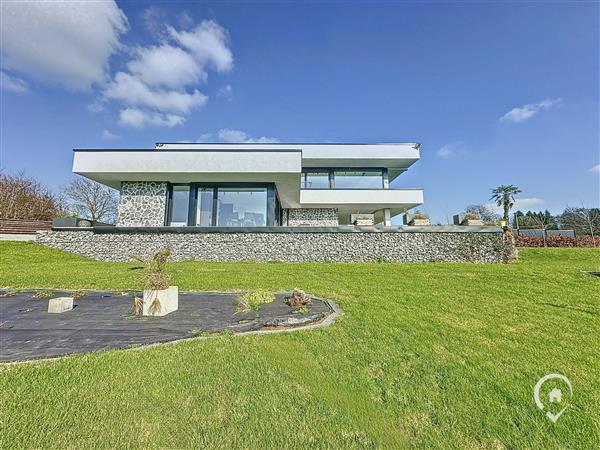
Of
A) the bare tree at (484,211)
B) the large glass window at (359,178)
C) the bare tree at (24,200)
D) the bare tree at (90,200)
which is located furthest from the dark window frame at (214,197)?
A: the bare tree at (484,211)

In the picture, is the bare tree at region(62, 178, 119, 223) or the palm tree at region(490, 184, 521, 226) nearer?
the bare tree at region(62, 178, 119, 223)

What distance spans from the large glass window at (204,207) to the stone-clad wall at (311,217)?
21.4ft

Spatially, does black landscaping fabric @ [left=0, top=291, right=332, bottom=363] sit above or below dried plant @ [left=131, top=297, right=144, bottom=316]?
below

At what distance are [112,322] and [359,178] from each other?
667 inches

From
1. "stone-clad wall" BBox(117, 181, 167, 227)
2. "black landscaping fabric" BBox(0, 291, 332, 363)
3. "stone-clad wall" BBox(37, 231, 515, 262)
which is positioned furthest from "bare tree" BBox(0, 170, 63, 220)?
"black landscaping fabric" BBox(0, 291, 332, 363)

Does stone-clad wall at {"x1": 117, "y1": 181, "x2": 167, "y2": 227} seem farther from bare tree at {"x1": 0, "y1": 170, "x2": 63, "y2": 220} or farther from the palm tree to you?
the palm tree

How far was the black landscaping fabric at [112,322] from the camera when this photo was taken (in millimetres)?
3008

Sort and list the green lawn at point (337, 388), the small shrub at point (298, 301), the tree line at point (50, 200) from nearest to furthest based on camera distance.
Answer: the green lawn at point (337, 388) < the small shrub at point (298, 301) < the tree line at point (50, 200)

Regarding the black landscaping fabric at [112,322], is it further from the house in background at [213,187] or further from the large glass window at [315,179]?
the large glass window at [315,179]

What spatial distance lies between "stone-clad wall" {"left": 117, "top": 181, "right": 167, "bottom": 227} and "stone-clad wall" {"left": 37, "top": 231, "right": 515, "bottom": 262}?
1162 millimetres

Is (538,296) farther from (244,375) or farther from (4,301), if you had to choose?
(4,301)

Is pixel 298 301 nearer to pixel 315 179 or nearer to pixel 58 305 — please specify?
pixel 58 305

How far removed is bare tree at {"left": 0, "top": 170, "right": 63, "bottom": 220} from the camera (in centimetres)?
1884

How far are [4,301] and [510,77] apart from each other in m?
17.6
